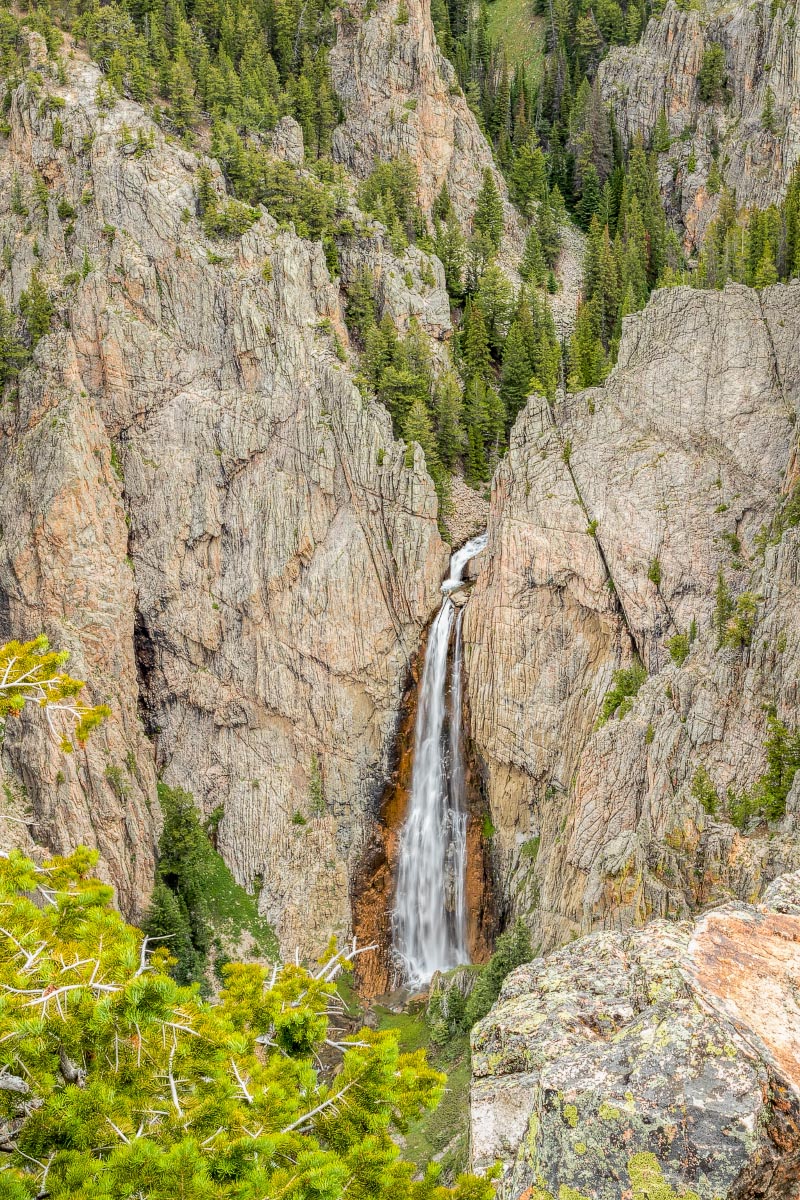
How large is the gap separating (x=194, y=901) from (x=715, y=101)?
75950 mm

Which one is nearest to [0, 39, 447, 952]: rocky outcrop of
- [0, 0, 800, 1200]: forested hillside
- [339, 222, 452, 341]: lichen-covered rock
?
[0, 0, 800, 1200]: forested hillside

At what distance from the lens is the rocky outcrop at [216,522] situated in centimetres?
5431

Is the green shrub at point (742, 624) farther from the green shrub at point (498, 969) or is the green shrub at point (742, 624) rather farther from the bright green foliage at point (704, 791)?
the green shrub at point (498, 969)

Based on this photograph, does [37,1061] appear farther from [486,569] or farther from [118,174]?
[118,174]

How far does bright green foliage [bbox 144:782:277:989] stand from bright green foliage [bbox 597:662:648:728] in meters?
23.4

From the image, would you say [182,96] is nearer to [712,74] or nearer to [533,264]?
[533,264]

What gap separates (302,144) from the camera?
70125 millimetres

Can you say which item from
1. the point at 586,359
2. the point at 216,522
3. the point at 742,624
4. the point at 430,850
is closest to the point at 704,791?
the point at 742,624

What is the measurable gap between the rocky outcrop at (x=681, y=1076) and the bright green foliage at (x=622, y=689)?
28.1 meters

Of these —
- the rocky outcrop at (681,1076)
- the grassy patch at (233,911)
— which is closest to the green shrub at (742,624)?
the rocky outcrop at (681,1076)

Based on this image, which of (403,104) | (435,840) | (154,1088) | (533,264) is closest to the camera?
(154,1088)

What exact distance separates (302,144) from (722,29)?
3996cm

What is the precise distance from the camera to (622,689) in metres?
43.1

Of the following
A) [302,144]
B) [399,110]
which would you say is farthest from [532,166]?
[302,144]
